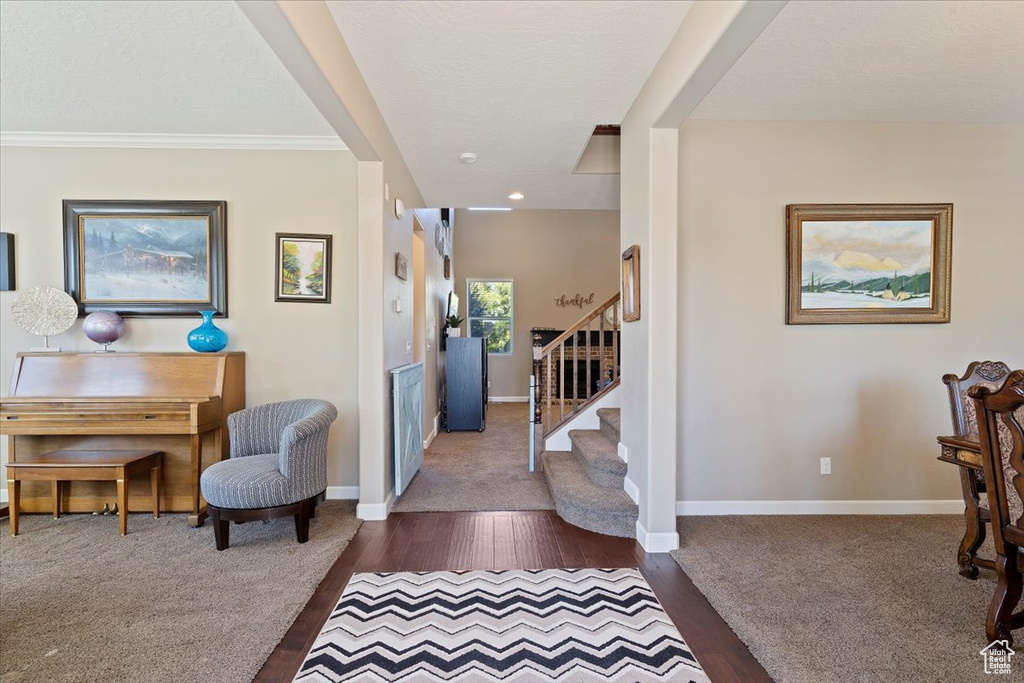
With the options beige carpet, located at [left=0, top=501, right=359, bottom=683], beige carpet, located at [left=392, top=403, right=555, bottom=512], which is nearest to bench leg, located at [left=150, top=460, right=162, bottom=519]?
beige carpet, located at [left=0, top=501, right=359, bottom=683]

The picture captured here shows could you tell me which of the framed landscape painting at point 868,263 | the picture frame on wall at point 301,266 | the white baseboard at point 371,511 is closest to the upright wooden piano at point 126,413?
the picture frame on wall at point 301,266

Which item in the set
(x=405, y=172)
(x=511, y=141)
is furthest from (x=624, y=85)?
(x=405, y=172)

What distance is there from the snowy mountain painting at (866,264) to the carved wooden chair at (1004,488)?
160 centimetres

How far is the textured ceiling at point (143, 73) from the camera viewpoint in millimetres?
2250

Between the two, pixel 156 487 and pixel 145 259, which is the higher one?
pixel 145 259

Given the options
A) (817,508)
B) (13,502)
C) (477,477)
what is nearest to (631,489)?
(817,508)

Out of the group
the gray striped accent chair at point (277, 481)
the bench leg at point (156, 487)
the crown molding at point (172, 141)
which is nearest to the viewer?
the gray striped accent chair at point (277, 481)

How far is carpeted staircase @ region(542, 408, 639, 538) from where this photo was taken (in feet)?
10.1

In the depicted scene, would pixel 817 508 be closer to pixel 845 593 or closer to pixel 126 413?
pixel 845 593

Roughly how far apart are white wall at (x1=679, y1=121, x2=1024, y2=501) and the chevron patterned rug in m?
1.36

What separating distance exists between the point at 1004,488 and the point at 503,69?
2.79m

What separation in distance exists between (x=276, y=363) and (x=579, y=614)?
270 centimetres

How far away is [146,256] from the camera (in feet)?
11.8

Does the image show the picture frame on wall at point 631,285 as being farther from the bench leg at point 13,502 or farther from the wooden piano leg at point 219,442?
the bench leg at point 13,502
